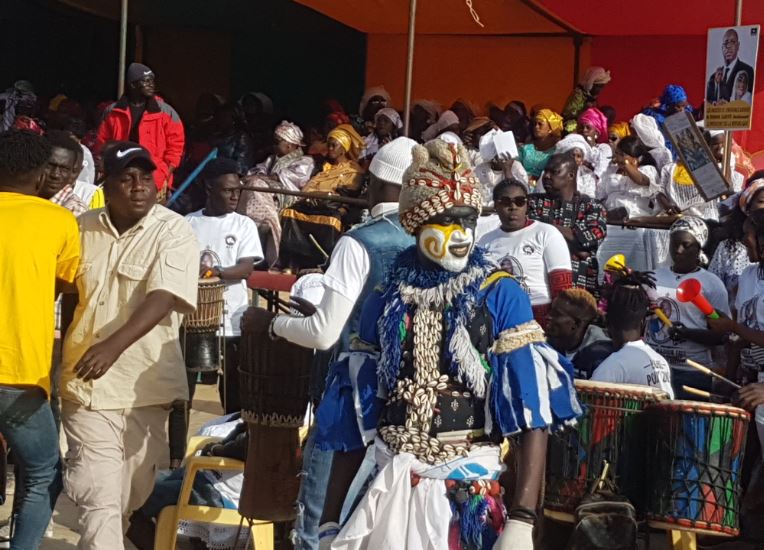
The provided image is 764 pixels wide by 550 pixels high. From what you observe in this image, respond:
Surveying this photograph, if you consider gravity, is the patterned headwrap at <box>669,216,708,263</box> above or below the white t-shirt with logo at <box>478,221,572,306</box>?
above

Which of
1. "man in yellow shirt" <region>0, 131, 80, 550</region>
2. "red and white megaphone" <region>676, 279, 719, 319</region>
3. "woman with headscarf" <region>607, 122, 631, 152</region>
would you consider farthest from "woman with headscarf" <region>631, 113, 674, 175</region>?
"man in yellow shirt" <region>0, 131, 80, 550</region>

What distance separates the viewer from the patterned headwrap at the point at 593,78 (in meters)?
14.9

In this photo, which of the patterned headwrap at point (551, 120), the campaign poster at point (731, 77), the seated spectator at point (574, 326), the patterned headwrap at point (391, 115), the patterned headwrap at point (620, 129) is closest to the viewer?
the seated spectator at point (574, 326)

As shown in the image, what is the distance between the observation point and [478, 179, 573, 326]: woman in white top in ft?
23.6

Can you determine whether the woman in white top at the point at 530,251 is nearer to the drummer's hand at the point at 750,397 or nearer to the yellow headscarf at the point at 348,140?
the drummer's hand at the point at 750,397

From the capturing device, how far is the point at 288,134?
14367mm

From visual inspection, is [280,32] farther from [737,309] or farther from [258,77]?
[737,309]

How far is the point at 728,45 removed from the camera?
9188 millimetres

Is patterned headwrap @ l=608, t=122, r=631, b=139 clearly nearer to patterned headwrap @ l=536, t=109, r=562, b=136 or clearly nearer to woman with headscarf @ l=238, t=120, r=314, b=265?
patterned headwrap @ l=536, t=109, r=562, b=136

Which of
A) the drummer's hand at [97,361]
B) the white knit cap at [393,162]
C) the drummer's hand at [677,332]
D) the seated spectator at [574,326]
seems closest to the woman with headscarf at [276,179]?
the drummer's hand at [677,332]

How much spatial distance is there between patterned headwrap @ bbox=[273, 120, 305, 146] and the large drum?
9168 mm

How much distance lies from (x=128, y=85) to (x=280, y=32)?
7903 millimetres

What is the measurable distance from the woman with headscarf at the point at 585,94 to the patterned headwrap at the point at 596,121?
8.7 inches

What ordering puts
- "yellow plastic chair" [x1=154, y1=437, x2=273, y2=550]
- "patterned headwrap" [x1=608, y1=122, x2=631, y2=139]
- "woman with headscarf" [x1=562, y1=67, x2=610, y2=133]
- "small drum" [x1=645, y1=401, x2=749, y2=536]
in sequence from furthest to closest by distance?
"patterned headwrap" [x1=608, y1=122, x2=631, y2=139] < "woman with headscarf" [x1=562, y1=67, x2=610, y2=133] < "yellow plastic chair" [x1=154, y1=437, x2=273, y2=550] < "small drum" [x1=645, y1=401, x2=749, y2=536]
